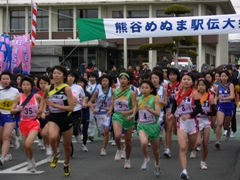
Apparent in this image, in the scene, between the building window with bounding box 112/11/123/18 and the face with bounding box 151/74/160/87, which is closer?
the face with bounding box 151/74/160/87

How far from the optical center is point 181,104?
9.53 meters

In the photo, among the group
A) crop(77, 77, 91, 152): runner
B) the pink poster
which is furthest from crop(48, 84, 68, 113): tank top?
the pink poster

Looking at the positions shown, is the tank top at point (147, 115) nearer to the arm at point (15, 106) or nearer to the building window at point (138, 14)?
the arm at point (15, 106)

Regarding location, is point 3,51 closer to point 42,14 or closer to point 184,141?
point 184,141

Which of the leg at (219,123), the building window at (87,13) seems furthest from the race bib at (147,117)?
the building window at (87,13)

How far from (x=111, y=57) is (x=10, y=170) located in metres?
39.7

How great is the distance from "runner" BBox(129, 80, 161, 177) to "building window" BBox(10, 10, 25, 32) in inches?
1658

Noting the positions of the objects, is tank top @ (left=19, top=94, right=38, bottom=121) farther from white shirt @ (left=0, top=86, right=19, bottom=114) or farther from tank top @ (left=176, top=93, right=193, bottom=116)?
tank top @ (left=176, top=93, right=193, bottom=116)

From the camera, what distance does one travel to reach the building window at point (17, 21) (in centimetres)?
5066

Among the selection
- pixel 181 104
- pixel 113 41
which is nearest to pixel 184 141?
pixel 181 104

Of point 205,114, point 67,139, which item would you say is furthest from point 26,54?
point 67,139

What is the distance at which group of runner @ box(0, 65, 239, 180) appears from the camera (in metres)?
9.27

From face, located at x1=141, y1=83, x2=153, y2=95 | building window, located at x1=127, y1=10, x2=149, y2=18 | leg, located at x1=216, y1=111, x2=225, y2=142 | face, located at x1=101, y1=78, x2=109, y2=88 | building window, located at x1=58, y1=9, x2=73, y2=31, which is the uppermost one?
building window, located at x1=127, y1=10, x2=149, y2=18

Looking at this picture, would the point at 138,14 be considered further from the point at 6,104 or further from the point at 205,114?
the point at 205,114
